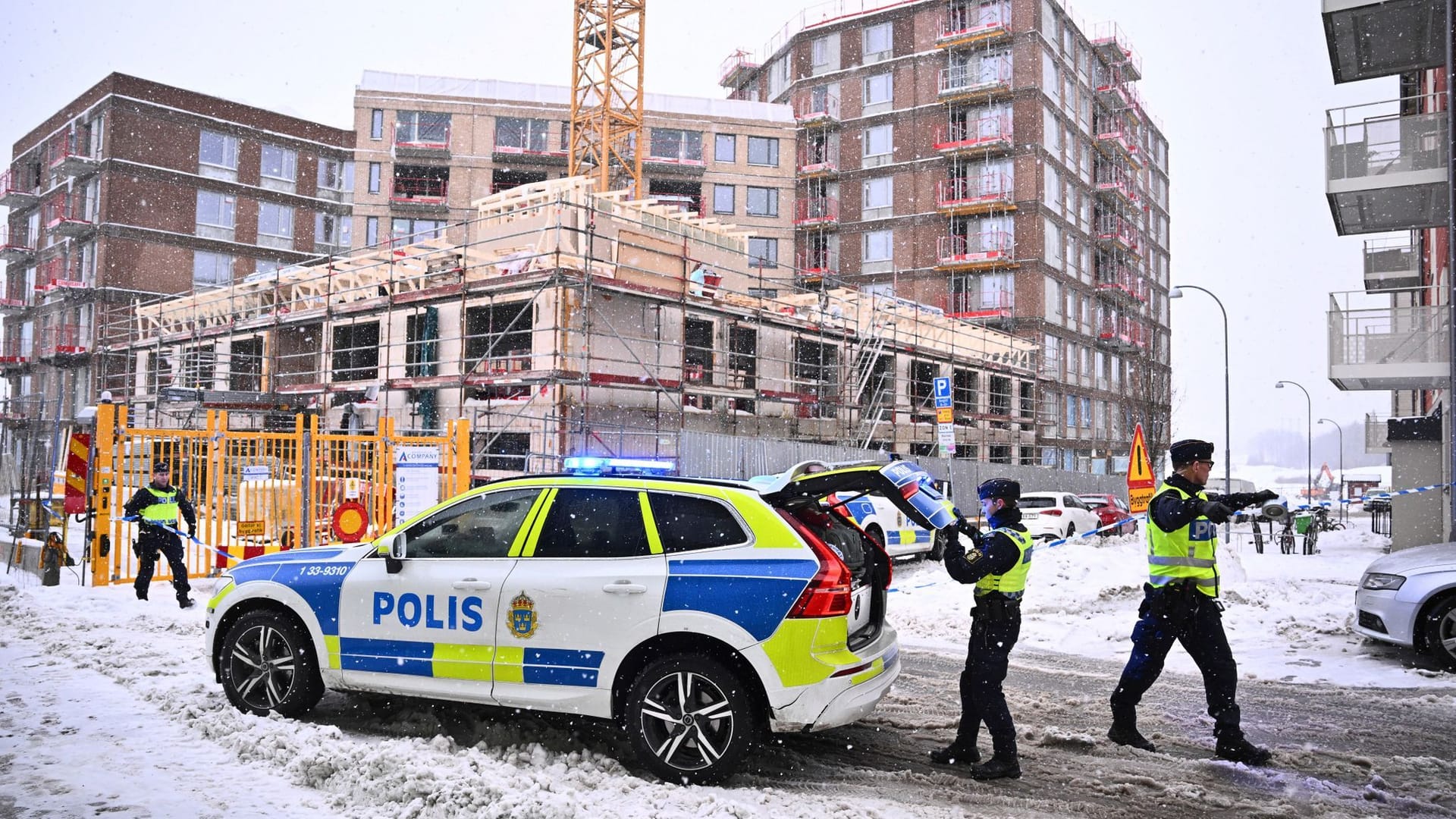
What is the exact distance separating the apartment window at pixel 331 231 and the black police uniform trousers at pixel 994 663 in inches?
1922

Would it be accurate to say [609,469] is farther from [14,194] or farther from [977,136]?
[14,194]

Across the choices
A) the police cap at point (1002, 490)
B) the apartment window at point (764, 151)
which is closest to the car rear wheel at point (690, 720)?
the police cap at point (1002, 490)

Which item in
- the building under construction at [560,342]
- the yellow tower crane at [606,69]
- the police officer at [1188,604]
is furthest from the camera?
the yellow tower crane at [606,69]

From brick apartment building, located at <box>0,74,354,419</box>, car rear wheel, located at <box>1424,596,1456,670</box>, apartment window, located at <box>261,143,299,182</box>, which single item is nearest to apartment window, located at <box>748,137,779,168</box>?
brick apartment building, located at <box>0,74,354,419</box>

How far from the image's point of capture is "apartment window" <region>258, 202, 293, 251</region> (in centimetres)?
4747

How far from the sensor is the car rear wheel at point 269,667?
6086 millimetres

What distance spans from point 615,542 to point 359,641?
5.74ft

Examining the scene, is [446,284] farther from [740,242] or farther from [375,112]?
[375,112]

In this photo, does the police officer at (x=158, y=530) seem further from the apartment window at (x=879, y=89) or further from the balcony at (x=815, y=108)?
the apartment window at (x=879, y=89)

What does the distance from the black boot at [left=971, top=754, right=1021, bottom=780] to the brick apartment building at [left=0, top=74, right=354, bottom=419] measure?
139 feet

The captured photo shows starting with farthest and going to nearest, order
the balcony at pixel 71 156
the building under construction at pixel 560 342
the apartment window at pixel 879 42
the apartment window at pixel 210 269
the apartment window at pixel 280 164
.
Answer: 1. the apartment window at pixel 879 42
2. the apartment window at pixel 280 164
3. the apartment window at pixel 210 269
4. the balcony at pixel 71 156
5. the building under construction at pixel 560 342

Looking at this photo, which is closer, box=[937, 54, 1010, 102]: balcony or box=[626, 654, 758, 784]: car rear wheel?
box=[626, 654, 758, 784]: car rear wheel

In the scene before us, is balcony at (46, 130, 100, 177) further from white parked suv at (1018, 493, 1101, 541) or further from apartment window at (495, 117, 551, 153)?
white parked suv at (1018, 493, 1101, 541)

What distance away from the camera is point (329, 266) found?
22.8m
